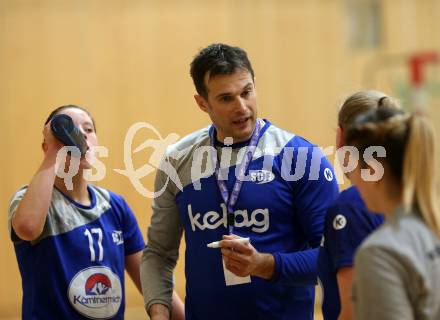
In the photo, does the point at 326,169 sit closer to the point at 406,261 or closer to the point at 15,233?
the point at 406,261

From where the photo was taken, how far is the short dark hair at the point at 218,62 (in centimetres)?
236

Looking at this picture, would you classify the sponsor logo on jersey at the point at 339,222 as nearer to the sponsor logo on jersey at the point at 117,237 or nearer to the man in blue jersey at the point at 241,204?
the man in blue jersey at the point at 241,204

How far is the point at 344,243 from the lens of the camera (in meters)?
1.74

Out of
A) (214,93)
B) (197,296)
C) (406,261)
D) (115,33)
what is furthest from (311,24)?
(406,261)

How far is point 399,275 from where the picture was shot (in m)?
1.32

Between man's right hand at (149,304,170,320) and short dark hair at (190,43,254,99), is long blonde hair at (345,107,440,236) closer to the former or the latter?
short dark hair at (190,43,254,99)

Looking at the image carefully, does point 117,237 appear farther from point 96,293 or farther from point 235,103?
point 235,103

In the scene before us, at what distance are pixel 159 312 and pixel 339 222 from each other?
919 mm

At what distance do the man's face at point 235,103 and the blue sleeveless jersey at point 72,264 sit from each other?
68cm

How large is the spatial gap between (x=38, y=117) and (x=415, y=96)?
3078mm

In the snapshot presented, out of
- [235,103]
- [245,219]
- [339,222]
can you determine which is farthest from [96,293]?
[339,222]

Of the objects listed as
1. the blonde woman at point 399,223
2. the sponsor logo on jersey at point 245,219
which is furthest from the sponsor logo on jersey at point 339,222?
the sponsor logo on jersey at point 245,219

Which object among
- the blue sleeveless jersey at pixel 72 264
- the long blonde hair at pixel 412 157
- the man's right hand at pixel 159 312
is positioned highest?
the long blonde hair at pixel 412 157

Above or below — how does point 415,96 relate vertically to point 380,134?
below
